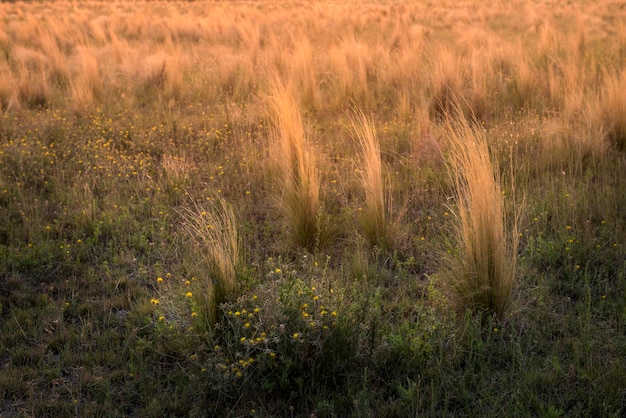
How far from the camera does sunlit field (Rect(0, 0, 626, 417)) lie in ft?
9.75

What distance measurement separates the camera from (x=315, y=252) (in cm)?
419

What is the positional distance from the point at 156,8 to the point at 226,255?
984 inches

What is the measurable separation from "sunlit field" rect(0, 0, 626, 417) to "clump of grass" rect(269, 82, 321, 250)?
20mm

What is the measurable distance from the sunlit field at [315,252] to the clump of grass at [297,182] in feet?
0.06

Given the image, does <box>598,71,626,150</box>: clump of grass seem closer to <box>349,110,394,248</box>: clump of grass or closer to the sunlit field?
the sunlit field

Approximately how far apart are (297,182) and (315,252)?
0.75 m

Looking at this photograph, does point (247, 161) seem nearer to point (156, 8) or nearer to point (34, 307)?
point (34, 307)

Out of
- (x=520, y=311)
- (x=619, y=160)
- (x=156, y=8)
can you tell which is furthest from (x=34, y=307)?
(x=156, y=8)

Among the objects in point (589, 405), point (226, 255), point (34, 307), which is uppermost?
point (226, 255)

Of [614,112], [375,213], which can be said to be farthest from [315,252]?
[614,112]

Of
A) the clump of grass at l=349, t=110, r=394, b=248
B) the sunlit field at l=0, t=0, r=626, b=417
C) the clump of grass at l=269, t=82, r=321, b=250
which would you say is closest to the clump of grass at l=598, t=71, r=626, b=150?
the sunlit field at l=0, t=0, r=626, b=417

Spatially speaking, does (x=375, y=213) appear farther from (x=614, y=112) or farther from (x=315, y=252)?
(x=614, y=112)

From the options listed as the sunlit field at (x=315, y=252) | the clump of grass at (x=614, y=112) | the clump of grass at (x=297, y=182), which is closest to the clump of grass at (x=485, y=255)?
the sunlit field at (x=315, y=252)

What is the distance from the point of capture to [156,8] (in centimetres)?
2598
